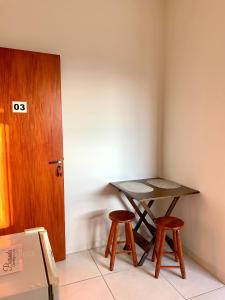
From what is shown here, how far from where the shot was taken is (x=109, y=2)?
8.11 ft

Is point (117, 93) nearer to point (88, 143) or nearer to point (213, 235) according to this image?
point (88, 143)

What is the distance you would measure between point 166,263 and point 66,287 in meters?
1.04

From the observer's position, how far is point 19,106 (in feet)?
6.95

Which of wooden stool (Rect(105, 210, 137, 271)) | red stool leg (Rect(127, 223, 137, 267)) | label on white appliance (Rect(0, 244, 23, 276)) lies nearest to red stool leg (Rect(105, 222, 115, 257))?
wooden stool (Rect(105, 210, 137, 271))

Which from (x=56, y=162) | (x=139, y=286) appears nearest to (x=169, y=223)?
(x=139, y=286)

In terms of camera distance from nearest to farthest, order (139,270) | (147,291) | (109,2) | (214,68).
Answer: (147,291), (214,68), (139,270), (109,2)

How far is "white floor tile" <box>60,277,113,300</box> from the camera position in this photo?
6.35 feet

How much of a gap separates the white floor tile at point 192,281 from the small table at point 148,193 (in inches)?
10.4

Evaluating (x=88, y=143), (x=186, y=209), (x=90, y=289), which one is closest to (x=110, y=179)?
(x=88, y=143)

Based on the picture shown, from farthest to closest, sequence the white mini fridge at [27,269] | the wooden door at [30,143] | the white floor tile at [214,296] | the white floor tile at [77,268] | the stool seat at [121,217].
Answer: the stool seat at [121,217] < the white floor tile at [77,268] < the wooden door at [30,143] < the white floor tile at [214,296] < the white mini fridge at [27,269]

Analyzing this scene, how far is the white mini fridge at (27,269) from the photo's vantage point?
80 centimetres

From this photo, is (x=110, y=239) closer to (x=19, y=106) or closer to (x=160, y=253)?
(x=160, y=253)

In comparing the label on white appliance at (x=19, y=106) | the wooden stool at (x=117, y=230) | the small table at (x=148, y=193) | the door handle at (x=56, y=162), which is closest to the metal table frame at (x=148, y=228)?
the small table at (x=148, y=193)

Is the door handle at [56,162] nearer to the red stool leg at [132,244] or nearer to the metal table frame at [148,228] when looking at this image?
the metal table frame at [148,228]
